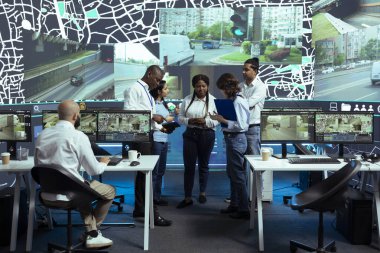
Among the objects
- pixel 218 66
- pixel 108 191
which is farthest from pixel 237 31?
pixel 108 191

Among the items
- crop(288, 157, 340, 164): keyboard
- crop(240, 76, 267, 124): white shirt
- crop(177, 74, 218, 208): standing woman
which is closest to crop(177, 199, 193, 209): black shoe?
crop(177, 74, 218, 208): standing woman

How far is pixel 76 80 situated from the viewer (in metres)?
7.45

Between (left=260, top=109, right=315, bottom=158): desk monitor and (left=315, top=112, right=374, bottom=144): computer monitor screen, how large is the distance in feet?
0.29

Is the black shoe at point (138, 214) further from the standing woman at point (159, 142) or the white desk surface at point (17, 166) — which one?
the white desk surface at point (17, 166)

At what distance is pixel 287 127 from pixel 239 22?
3309 millimetres

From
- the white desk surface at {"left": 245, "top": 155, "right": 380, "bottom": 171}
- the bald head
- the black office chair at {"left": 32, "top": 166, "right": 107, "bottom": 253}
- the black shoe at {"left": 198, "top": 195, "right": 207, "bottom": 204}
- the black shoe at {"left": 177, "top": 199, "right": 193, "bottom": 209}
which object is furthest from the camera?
the black shoe at {"left": 198, "top": 195, "right": 207, "bottom": 204}

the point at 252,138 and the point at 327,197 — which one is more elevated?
the point at 252,138

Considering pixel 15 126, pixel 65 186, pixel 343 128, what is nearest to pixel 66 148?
pixel 65 186

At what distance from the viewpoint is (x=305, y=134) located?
15.3 feet

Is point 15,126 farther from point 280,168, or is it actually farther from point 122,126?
point 280,168

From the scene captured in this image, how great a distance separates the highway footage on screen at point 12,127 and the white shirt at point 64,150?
1032 millimetres

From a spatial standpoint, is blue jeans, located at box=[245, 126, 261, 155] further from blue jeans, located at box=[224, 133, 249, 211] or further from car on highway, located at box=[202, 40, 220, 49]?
car on highway, located at box=[202, 40, 220, 49]

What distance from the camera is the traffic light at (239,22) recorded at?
7.49 metres

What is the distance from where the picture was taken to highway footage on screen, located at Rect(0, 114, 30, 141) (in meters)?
4.64
